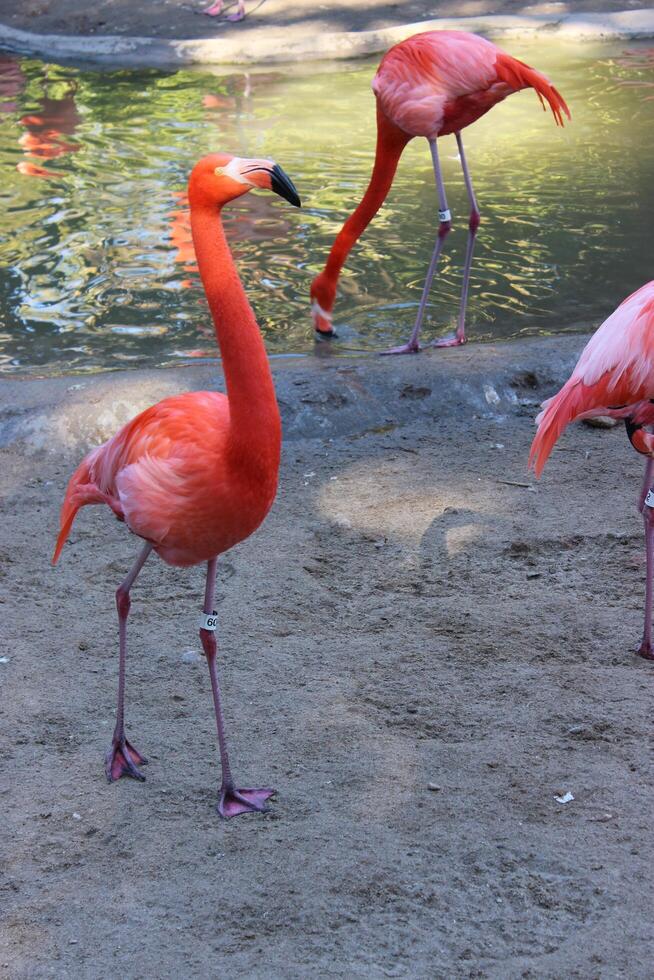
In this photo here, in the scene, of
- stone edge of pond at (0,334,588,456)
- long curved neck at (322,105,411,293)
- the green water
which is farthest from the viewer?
the green water

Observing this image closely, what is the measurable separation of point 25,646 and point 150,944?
1.34 meters

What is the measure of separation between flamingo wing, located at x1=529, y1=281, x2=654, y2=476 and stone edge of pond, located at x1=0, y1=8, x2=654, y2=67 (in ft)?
30.2

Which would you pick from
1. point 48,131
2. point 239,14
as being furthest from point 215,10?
point 48,131

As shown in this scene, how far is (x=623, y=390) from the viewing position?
10.6 feet

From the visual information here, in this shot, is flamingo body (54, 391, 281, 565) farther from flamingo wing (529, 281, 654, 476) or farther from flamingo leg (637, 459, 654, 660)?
flamingo leg (637, 459, 654, 660)

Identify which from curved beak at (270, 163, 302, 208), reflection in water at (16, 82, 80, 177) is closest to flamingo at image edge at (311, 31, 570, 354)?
curved beak at (270, 163, 302, 208)

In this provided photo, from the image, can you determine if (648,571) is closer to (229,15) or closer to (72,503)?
(72,503)

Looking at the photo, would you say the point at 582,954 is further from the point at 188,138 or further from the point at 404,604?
the point at 188,138

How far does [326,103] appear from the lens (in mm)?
9906

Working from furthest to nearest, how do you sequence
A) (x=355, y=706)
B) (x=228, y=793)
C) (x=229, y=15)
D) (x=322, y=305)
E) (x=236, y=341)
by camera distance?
(x=229, y=15) < (x=322, y=305) < (x=355, y=706) < (x=228, y=793) < (x=236, y=341)

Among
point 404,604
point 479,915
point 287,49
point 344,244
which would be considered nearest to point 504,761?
point 479,915

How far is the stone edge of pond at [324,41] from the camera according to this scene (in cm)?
1155

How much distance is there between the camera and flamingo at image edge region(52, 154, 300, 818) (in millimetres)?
2463

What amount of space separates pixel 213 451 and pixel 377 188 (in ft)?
10.2
